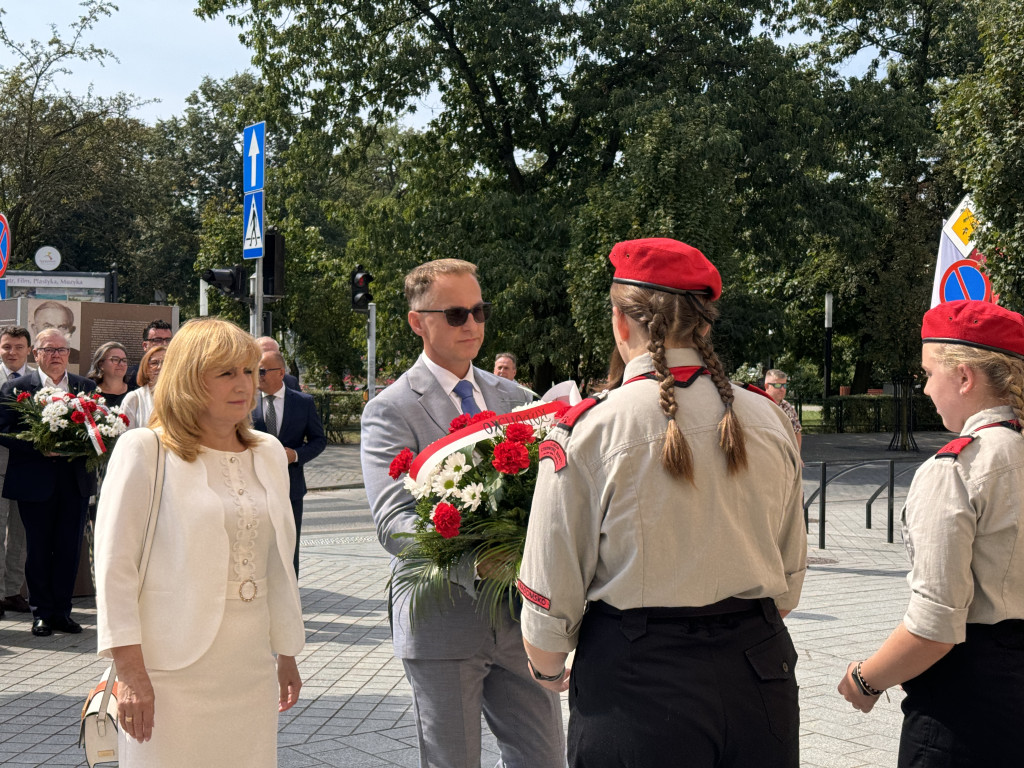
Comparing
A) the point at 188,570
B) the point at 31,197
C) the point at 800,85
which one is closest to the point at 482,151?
the point at 800,85

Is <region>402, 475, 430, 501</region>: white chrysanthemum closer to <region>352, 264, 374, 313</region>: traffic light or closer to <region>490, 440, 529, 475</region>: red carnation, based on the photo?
<region>490, 440, 529, 475</region>: red carnation

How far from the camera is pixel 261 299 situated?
12.5 metres

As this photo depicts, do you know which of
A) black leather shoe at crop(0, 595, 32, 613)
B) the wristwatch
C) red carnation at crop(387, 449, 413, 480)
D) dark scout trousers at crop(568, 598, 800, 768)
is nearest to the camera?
dark scout trousers at crop(568, 598, 800, 768)

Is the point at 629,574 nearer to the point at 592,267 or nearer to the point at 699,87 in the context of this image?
the point at 592,267

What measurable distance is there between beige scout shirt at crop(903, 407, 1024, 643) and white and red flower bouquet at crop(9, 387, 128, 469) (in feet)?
21.1

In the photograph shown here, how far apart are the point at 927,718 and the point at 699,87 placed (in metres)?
23.2

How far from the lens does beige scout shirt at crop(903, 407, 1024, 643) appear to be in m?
2.70

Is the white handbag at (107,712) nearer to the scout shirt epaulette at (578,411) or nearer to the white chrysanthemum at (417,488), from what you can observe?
the white chrysanthemum at (417,488)

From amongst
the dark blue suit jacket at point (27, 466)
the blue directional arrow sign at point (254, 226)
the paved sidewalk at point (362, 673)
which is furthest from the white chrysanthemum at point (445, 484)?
the blue directional arrow sign at point (254, 226)

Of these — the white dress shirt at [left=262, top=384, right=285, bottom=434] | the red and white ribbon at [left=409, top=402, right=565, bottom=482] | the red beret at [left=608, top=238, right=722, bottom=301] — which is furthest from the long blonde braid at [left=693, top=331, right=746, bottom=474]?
the white dress shirt at [left=262, top=384, right=285, bottom=434]

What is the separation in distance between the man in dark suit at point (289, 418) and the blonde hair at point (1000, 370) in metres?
5.82

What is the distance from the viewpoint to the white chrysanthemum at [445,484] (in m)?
2.95

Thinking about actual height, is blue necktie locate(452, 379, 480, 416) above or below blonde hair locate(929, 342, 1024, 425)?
below

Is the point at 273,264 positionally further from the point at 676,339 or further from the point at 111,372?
the point at 676,339
